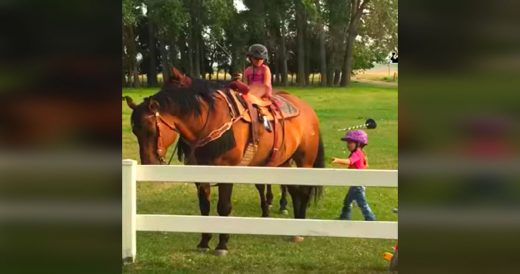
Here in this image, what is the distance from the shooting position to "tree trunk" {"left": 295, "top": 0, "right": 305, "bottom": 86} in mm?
2984

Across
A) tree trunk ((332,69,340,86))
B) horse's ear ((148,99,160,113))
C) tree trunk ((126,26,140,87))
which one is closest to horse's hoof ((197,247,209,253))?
horse's ear ((148,99,160,113))

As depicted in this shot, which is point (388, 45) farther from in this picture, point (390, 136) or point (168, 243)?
point (168, 243)

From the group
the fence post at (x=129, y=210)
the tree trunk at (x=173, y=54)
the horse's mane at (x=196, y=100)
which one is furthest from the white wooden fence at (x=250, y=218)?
the tree trunk at (x=173, y=54)

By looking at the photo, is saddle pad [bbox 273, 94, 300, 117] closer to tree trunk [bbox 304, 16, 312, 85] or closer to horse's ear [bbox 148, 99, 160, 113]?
tree trunk [bbox 304, 16, 312, 85]

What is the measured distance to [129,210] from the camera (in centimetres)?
303

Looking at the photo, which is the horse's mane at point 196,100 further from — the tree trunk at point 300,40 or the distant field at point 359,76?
the tree trunk at point 300,40

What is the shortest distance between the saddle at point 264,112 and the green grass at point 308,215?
0.58 feet

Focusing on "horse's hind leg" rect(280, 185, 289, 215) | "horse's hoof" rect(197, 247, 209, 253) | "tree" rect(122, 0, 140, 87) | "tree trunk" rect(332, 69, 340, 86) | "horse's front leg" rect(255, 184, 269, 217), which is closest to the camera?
"tree" rect(122, 0, 140, 87)

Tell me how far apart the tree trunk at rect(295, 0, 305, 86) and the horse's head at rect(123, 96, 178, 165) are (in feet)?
2.42

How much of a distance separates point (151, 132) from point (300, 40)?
915mm
